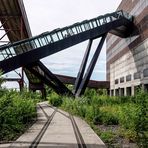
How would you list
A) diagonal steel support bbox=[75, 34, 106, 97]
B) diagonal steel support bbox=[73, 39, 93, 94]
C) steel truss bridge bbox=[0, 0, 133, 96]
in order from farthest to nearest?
diagonal steel support bbox=[73, 39, 93, 94] → diagonal steel support bbox=[75, 34, 106, 97] → steel truss bridge bbox=[0, 0, 133, 96]

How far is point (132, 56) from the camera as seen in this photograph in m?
63.3

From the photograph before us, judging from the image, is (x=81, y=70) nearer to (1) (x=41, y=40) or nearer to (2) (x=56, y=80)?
(2) (x=56, y=80)

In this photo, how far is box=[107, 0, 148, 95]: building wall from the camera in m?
55.0

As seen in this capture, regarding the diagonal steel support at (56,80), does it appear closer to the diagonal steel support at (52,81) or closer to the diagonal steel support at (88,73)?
the diagonal steel support at (52,81)

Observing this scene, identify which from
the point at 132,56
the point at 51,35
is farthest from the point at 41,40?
the point at 132,56

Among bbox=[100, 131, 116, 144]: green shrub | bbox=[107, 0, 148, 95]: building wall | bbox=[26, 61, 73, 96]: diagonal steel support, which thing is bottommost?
bbox=[100, 131, 116, 144]: green shrub

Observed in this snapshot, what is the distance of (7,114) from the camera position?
15.3m

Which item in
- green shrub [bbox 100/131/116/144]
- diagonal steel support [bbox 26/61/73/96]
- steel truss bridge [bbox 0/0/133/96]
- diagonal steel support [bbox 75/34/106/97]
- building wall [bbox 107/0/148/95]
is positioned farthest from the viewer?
building wall [bbox 107/0/148/95]

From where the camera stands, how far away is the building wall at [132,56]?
180 ft

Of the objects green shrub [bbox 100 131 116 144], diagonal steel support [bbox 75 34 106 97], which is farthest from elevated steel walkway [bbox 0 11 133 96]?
green shrub [bbox 100 131 116 144]

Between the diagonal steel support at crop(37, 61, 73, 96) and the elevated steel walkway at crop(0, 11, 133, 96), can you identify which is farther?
the diagonal steel support at crop(37, 61, 73, 96)

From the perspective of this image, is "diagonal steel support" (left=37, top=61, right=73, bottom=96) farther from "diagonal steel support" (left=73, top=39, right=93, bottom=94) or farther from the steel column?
"diagonal steel support" (left=73, top=39, right=93, bottom=94)

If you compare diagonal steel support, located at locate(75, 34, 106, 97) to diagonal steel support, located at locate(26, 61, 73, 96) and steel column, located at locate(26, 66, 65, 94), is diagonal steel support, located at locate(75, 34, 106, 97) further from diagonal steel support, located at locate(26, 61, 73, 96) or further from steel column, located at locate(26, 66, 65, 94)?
steel column, located at locate(26, 66, 65, 94)

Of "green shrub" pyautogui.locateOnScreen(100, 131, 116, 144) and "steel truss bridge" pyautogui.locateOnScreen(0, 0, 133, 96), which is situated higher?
"steel truss bridge" pyautogui.locateOnScreen(0, 0, 133, 96)
